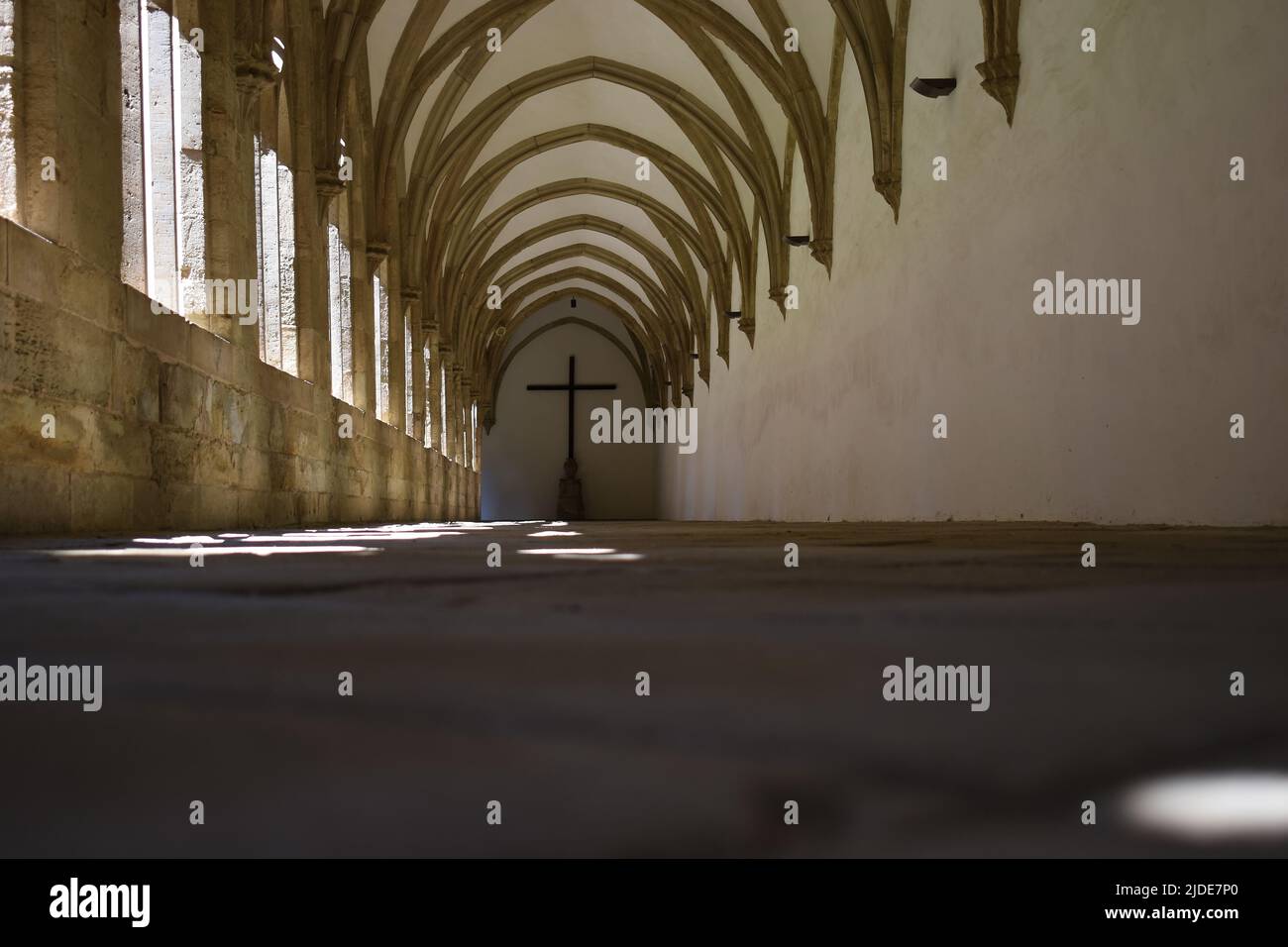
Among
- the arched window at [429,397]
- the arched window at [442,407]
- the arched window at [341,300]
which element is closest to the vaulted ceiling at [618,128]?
the arched window at [442,407]

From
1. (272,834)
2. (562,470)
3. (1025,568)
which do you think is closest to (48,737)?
(272,834)

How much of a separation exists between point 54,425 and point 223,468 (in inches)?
98.5

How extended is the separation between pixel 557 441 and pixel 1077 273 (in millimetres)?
30247

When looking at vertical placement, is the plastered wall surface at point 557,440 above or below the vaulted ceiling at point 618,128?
below

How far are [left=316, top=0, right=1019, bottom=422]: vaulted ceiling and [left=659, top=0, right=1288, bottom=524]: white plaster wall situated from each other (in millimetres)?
Answer: 731

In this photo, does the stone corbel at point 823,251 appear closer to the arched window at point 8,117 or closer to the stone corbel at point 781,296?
the stone corbel at point 781,296

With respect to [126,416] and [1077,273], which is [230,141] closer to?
[126,416]

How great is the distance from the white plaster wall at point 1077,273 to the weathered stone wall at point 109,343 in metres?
5.74

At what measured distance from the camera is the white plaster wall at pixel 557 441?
3753cm

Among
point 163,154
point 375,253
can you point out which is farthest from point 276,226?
point 375,253

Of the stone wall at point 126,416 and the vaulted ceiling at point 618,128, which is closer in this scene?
the stone wall at point 126,416

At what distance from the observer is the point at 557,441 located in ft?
123

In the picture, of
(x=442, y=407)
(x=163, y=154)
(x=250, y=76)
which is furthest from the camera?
(x=442, y=407)
